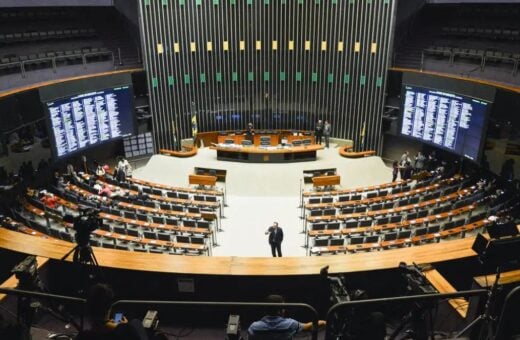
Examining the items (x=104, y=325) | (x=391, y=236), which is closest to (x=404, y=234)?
(x=391, y=236)

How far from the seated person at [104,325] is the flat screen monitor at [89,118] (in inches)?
449

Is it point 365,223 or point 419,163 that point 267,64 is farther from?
point 365,223

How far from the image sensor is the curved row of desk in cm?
423

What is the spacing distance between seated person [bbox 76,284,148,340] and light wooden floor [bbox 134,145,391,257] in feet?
23.8

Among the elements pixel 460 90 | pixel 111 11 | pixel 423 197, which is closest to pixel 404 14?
pixel 460 90

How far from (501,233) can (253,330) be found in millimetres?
2249

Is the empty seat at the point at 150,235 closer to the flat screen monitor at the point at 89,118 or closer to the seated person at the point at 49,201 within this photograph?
the seated person at the point at 49,201

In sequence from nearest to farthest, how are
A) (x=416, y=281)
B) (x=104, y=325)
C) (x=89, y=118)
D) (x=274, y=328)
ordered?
(x=104, y=325), (x=274, y=328), (x=416, y=281), (x=89, y=118)

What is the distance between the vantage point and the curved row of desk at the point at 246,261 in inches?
166

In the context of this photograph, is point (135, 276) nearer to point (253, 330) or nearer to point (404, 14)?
point (253, 330)

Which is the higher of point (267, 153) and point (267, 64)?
point (267, 64)

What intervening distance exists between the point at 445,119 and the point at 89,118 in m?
12.0

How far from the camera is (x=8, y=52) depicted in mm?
13414

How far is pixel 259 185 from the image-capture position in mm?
14383
